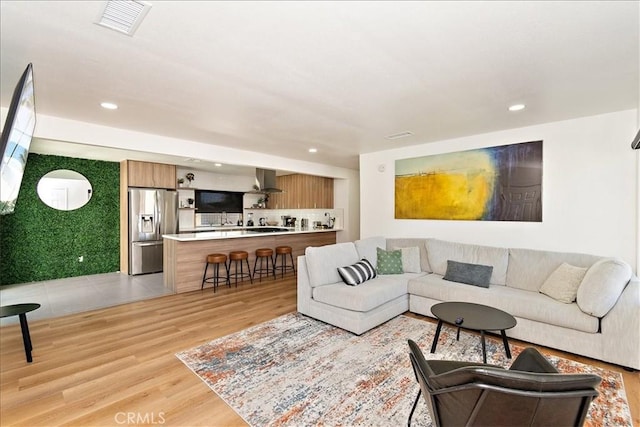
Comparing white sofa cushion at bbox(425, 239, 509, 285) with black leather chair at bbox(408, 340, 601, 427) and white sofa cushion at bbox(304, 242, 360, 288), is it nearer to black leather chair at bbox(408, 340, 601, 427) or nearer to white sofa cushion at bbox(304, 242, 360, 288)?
white sofa cushion at bbox(304, 242, 360, 288)

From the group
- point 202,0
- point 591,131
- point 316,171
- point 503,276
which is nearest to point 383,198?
point 316,171

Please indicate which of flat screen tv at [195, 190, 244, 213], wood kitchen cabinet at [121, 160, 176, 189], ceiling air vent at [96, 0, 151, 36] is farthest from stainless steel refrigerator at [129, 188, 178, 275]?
ceiling air vent at [96, 0, 151, 36]

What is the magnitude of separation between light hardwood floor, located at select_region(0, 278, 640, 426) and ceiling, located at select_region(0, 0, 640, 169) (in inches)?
96.2

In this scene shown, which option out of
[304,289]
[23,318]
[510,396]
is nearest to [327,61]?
[510,396]

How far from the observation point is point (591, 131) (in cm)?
344

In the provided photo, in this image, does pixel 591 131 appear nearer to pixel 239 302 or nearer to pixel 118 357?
pixel 239 302

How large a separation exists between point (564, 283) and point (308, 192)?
5.59 m

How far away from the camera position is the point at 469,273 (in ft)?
12.0

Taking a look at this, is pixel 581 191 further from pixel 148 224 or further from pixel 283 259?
pixel 148 224

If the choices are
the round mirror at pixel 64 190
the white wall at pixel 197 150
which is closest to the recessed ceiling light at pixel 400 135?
the white wall at pixel 197 150

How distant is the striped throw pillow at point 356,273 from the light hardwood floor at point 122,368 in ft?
2.78

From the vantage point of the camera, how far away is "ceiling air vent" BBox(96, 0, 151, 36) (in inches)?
62.6

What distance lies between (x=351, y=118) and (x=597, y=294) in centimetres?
296

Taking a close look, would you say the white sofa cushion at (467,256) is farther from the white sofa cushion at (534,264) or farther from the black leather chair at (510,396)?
the black leather chair at (510,396)
